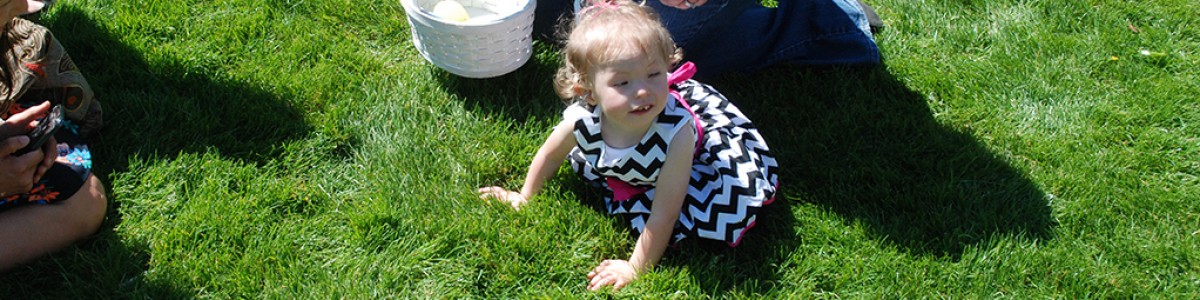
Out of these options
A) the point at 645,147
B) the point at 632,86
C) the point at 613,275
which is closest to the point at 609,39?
the point at 632,86

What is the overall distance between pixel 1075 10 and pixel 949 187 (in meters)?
1.26

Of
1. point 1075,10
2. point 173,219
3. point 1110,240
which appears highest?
point 1075,10

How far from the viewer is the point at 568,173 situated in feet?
9.82

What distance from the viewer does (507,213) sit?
9.32ft

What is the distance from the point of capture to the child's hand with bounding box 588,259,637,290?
2.64 meters

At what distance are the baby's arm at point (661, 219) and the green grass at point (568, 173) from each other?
0.05m

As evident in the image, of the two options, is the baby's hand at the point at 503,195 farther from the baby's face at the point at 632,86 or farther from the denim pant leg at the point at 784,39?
the denim pant leg at the point at 784,39

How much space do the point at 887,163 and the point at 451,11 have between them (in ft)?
5.10

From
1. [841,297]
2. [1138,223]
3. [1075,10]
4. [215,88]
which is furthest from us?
[1075,10]

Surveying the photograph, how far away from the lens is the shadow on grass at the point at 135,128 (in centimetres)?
261

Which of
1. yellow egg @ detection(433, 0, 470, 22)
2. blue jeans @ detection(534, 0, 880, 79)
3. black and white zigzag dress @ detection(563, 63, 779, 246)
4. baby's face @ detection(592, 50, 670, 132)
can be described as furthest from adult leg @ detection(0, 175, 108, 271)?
blue jeans @ detection(534, 0, 880, 79)

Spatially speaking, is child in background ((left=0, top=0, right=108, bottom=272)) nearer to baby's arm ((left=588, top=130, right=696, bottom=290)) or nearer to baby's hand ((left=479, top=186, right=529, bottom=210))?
baby's hand ((left=479, top=186, right=529, bottom=210))

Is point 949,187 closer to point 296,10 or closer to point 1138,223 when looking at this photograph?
point 1138,223

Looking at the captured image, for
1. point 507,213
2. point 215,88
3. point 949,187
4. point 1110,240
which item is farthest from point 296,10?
point 1110,240
